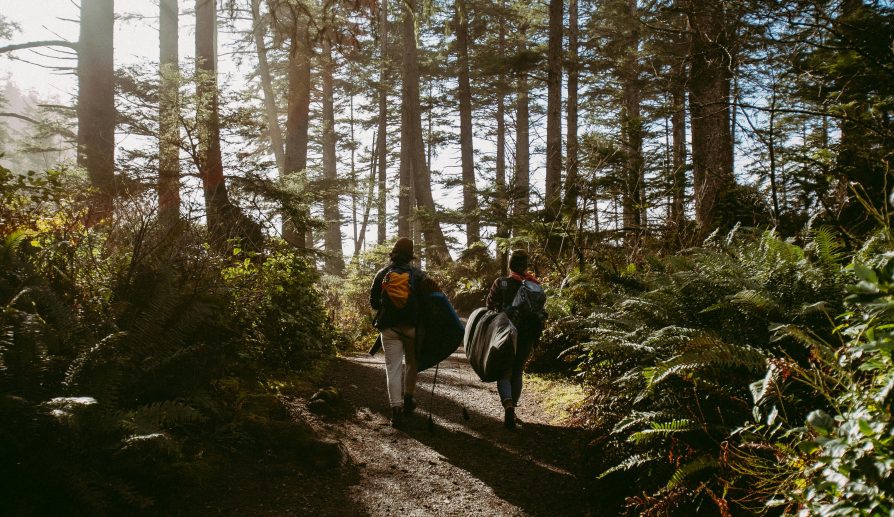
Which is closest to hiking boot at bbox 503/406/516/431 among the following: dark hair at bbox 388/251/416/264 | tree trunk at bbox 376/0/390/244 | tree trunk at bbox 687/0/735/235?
dark hair at bbox 388/251/416/264

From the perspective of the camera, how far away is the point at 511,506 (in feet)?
13.4

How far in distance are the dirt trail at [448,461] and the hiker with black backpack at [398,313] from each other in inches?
14.5

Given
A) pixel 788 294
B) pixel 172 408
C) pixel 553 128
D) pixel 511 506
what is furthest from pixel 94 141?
pixel 553 128

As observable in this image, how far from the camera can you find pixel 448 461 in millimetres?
5043

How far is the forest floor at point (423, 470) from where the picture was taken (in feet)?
13.0

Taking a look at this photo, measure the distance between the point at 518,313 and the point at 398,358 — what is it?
1.45 m

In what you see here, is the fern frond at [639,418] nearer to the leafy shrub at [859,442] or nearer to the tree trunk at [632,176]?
the leafy shrub at [859,442]

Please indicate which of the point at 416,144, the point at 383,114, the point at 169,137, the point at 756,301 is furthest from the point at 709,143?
the point at 383,114

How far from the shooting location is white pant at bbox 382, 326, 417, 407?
601 centimetres

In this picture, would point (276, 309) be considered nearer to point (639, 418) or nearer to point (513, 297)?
point (513, 297)

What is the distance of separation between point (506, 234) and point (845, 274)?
28.6 feet

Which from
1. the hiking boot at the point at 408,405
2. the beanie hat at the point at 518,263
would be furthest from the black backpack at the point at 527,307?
the hiking boot at the point at 408,405

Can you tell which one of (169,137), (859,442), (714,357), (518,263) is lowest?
(859,442)

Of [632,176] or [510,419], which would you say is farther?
[632,176]
